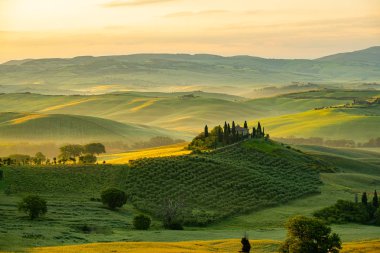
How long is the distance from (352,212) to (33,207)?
129ft

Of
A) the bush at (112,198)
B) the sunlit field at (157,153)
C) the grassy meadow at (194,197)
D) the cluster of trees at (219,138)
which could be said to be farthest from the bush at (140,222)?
the cluster of trees at (219,138)

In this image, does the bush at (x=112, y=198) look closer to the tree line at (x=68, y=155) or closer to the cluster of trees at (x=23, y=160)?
the cluster of trees at (x=23, y=160)

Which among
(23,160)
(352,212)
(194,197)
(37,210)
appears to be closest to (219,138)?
(194,197)

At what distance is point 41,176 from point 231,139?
41.8m

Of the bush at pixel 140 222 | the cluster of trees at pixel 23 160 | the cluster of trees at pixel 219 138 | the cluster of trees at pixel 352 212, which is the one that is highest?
the cluster of trees at pixel 219 138

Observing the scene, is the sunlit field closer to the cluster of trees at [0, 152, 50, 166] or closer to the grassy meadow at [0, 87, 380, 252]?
the grassy meadow at [0, 87, 380, 252]

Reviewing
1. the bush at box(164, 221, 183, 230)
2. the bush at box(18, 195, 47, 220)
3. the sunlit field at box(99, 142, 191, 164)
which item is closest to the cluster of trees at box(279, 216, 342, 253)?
the bush at box(164, 221, 183, 230)

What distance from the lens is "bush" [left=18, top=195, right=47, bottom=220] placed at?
217 ft

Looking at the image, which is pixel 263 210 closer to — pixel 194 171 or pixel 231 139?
pixel 194 171

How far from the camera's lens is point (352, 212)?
79938mm

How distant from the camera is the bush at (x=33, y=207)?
6612cm

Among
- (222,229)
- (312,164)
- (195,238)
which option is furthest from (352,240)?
(312,164)

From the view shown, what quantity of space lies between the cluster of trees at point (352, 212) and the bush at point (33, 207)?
109ft

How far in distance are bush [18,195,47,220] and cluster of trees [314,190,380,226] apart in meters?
33.3
